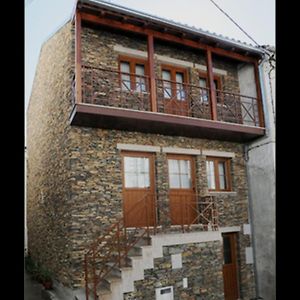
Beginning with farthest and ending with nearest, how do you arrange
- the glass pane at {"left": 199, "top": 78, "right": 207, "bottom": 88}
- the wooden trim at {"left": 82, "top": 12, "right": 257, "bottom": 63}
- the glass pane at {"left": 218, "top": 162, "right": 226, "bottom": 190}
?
the glass pane at {"left": 199, "top": 78, "right": 207, "bottom": 88}
the glass pane at {"left": 218, "top": 162, "right": 226, "bottom": 190}
the wooden trim at {"left": 82, "top": 12, "right": 257, "bottom": 63}

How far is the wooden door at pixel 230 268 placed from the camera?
312 inches

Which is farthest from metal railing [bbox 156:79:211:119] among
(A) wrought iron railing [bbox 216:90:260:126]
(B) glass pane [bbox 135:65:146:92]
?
(A) wrought iron railing [bbox 216:90:260:126]

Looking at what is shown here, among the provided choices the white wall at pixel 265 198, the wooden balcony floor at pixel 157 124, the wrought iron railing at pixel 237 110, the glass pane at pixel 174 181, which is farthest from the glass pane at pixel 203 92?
the glass pane at pixel 174 181

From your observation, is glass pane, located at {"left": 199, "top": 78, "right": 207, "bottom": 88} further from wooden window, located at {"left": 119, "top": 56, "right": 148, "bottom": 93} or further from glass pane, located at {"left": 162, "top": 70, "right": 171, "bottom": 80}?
wooden window, located at {"left": 119, "top": 56, "right": 148, "bottom": 93}

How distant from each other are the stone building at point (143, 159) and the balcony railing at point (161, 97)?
A: 0.03 metres

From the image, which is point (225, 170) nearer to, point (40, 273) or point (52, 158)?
point (52, 158)

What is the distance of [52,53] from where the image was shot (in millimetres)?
8758

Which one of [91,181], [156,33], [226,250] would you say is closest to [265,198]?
[226,250]

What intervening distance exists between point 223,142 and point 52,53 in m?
5.04

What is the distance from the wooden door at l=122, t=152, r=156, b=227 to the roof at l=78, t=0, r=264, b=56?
9.24 ft

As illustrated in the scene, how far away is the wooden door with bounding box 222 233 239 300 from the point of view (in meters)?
7.93

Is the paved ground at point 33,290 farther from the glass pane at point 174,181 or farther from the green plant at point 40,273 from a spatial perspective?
the glass pane at point 174,181
